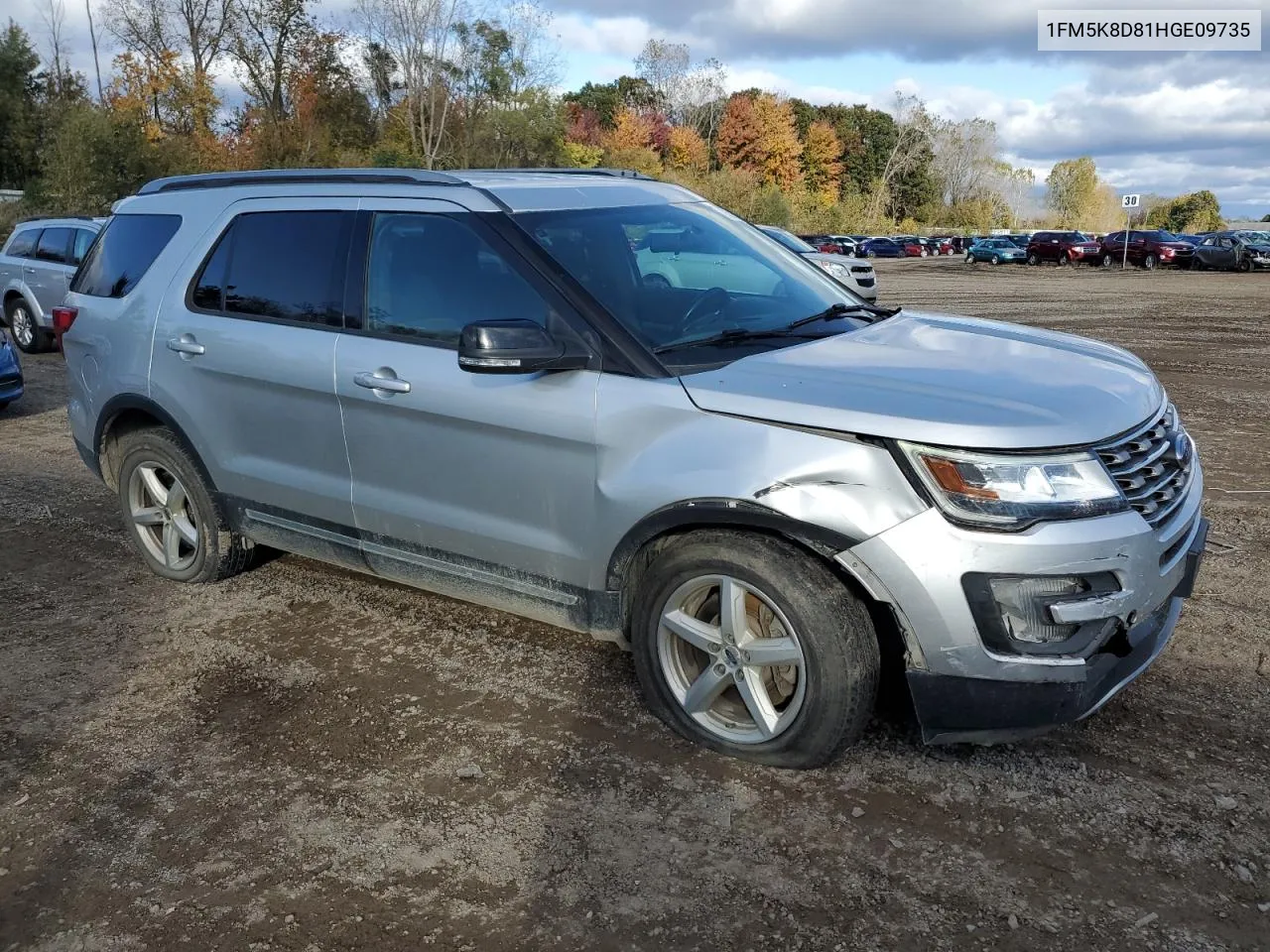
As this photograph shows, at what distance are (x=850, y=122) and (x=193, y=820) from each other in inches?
3873

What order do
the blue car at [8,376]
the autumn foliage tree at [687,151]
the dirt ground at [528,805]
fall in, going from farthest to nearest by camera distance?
the autumn foliage tree at [687,151]
the blue car at [8,376]
the dirt ground at [528,805]

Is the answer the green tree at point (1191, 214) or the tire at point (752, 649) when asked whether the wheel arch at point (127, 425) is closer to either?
the tire at point (752, 649)

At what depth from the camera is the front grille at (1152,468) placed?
307 centimetres

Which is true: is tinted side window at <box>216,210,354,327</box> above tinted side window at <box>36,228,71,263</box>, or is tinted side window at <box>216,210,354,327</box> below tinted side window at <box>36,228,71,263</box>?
below

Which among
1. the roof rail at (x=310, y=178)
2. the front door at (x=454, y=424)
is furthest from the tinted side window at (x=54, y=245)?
the front door at (x=454, y=424)

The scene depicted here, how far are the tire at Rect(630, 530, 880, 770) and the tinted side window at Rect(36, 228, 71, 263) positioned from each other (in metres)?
12.6

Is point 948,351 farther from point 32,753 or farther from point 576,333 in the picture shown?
point 32,753

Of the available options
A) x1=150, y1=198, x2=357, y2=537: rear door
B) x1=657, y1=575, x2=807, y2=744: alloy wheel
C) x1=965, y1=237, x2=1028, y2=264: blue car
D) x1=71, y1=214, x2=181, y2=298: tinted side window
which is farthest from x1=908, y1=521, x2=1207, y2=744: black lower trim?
x1=965, y1=237, x2=1028, y2=264: blue car

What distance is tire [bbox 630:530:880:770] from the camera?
3.12 meters

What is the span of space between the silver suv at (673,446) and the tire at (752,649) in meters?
0.01

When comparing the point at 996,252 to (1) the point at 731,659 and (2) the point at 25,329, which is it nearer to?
(2) the point at 25,329

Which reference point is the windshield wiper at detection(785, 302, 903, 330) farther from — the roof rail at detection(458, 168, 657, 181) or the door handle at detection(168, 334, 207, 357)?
the door handle at detection(168, 334, 207, 357)

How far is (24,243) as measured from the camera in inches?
548

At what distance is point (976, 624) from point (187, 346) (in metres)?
3.56
